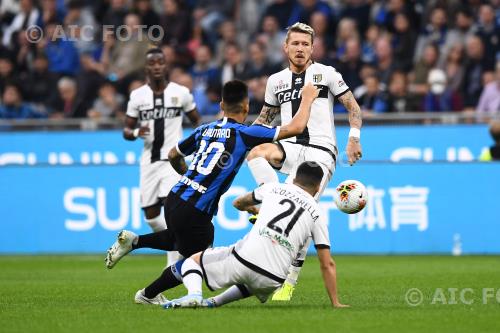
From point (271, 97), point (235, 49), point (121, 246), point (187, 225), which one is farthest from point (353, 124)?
point (235, 49)

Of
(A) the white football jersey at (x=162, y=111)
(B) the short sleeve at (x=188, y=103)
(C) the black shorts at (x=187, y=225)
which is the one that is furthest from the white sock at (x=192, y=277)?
(B) the short sleeve at (x=188, y=103)

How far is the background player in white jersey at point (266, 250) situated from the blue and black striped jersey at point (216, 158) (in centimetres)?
51

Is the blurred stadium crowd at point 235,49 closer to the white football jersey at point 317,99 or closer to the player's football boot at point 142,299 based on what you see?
the white football jersey at point 317,99

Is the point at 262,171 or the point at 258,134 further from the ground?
the point at 258,134

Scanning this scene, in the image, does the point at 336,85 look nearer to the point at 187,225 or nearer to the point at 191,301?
the point at 187,225

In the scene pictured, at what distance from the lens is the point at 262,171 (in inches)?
428

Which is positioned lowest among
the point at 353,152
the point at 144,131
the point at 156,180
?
the point at 156,180

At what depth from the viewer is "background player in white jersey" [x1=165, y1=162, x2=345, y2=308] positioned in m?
9.01

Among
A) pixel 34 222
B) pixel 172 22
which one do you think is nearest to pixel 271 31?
pixel 172 22

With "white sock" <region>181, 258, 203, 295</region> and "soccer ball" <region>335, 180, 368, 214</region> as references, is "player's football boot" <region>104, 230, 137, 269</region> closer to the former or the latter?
"white sock" <region>181, 258, 203, 295</region>

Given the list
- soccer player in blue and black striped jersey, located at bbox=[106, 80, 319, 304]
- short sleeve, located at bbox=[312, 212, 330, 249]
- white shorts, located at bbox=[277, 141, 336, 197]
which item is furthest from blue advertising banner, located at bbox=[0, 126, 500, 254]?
short sleeve, located at bbox=[312, 212, 330, 249]

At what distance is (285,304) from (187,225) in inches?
46.5

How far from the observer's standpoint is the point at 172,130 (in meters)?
14.3

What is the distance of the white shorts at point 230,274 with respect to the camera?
905 centimetres
